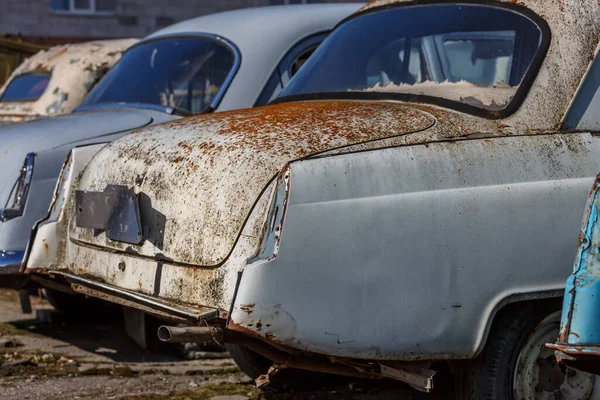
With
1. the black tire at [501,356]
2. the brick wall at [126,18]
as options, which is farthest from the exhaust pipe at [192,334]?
the brick wall at [126,18]

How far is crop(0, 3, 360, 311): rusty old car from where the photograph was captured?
5.51 m

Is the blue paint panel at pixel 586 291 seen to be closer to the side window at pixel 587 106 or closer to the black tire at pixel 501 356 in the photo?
the black tire at pixel 501 356

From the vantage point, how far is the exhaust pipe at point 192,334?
3.42 metres

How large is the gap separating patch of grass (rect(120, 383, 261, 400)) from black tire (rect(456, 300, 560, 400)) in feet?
4.67

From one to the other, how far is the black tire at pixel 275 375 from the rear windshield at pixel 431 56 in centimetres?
126

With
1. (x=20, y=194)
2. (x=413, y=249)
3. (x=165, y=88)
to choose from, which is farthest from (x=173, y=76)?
(x=413, y=249)

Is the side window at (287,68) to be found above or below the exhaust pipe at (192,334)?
above

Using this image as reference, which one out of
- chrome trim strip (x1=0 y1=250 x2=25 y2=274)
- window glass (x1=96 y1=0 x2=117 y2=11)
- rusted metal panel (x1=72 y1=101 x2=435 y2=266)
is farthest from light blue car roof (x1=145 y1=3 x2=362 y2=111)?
window glass (x1=96 y1=0 x2=117 y2=11)

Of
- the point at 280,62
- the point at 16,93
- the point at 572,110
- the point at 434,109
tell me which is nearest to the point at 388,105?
the point at 434,109

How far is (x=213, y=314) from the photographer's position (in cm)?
343

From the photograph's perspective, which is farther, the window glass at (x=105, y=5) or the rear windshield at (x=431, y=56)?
the window glass at (x=105, y=5)

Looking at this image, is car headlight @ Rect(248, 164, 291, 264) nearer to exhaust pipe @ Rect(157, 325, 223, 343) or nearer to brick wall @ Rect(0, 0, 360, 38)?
exhaust pipe @ Rect(157, 325, 223, 343)

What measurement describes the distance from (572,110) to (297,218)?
1312mm

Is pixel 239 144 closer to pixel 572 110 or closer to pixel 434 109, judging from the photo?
pixel 434 109
